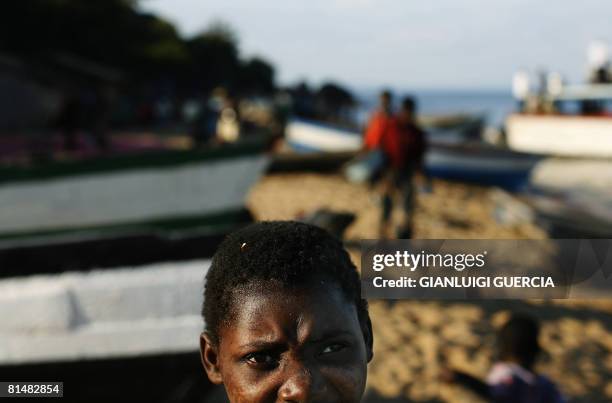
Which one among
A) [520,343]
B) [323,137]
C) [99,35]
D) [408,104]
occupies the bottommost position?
[323,137]

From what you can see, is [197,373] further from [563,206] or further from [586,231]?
[563,206]

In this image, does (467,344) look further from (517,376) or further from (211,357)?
(211,357)

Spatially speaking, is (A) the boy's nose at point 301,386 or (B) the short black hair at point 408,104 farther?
(B) the short black hair at point 408,104

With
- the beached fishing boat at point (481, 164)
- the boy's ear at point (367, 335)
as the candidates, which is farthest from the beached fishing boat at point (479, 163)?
the boy's ear at point (367, 335)

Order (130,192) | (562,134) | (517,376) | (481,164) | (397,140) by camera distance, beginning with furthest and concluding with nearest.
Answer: (562,134) < (481,164) < (130,192) < (397,140) < (517,376)

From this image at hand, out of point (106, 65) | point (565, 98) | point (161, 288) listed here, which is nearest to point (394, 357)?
point (161, 288)

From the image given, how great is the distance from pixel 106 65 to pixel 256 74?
50.0 m

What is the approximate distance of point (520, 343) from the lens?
277cm

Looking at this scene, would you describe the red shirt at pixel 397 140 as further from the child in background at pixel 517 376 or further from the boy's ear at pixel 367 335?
the boy's ear at pixel 367 335

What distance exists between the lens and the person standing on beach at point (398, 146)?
21.9ft

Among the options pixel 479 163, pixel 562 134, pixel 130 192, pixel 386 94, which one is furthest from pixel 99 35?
pixel 386 94

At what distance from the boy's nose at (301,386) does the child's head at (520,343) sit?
7.05 ft

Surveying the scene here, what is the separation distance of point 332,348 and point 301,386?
0.09 meters

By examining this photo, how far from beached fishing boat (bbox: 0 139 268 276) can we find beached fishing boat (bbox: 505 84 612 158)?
689cm
